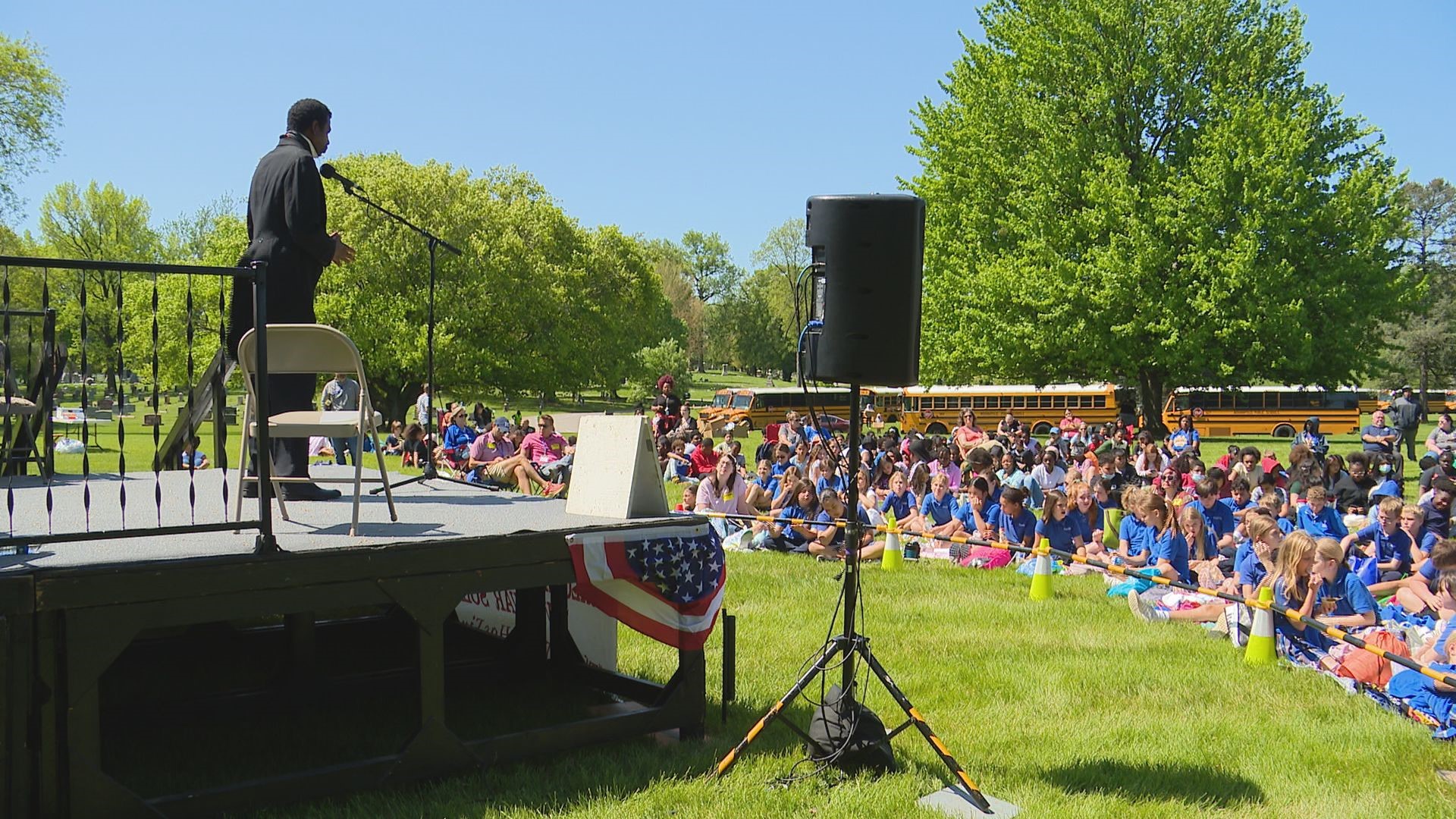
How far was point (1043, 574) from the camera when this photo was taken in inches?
399

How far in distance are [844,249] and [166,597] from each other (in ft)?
9.99

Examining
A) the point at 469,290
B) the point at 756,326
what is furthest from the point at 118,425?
the point at 756,326

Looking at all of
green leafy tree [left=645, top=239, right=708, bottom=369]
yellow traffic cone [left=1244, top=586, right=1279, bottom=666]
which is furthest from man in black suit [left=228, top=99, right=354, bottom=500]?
green leafy tree [left=645, top=239, right=708, bottom=369]

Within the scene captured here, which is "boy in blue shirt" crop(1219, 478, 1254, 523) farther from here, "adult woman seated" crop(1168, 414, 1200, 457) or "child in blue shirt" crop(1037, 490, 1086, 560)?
"adult woman seated" crop(1168, 414, 1200, 457)

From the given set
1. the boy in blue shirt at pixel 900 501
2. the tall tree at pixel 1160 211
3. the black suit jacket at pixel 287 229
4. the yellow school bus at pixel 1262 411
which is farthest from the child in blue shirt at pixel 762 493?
the yellow school bus at pixel 1262 411

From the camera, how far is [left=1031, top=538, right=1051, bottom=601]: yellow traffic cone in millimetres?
10039

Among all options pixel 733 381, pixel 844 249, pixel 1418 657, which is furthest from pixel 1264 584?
pixel 733 381

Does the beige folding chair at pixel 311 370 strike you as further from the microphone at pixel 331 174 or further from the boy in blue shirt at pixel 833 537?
the boy in blue shirt at pixel 833 537

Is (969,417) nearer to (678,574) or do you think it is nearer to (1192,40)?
(1192,40)

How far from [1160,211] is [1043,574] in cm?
2014

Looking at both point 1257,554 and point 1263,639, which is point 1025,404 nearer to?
point 1257,554

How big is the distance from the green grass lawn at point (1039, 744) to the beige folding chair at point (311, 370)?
1.58 meters

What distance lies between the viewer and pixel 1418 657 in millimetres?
7133

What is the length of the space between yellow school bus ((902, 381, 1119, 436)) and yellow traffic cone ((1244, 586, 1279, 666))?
32078mm
